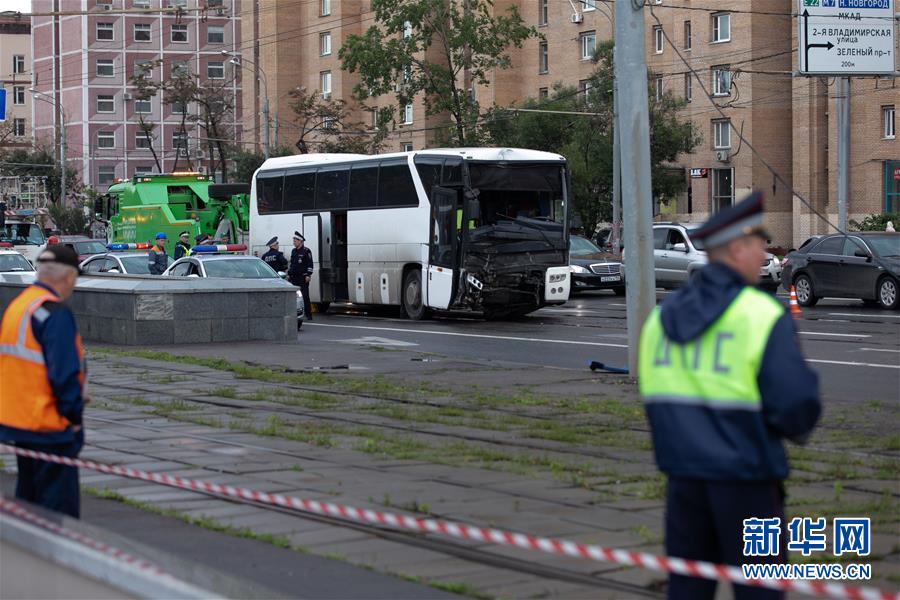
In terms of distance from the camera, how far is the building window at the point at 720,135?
206 feet

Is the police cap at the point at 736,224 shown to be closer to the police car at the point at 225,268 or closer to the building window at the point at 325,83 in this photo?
the police car at the point at 225,268

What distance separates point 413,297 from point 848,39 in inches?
630

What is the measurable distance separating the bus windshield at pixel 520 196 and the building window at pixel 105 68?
81559mm

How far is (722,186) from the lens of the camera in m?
63.8

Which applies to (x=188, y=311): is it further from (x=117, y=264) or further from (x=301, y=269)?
(x=117, y=264)

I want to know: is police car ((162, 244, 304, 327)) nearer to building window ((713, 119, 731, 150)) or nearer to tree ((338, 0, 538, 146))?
tree ((338, 0, 538, 146))

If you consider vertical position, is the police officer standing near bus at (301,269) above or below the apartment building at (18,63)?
below

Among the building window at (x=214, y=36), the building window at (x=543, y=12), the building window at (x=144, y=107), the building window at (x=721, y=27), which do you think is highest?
the building window at (x=214, y=36)

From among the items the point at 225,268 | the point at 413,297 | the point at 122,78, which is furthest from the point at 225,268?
the point at 122,78

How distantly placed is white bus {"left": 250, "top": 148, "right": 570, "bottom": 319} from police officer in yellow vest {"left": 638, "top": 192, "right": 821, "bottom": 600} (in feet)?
75.4

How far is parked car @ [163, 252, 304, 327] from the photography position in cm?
2630

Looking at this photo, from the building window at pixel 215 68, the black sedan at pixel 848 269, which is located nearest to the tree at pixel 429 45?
the black sedan at pixel 848 269

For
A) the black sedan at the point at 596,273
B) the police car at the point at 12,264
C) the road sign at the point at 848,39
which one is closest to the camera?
the police car at the point at 12,264

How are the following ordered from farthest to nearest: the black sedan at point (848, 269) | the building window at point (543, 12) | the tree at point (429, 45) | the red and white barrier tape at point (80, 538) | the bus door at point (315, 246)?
the building window at point (543, 12), the tree at point (429, 45), the bus door at point (315, 246), the black sedan at point (848, 269), the red and white barrier tape at point (80, 538)
